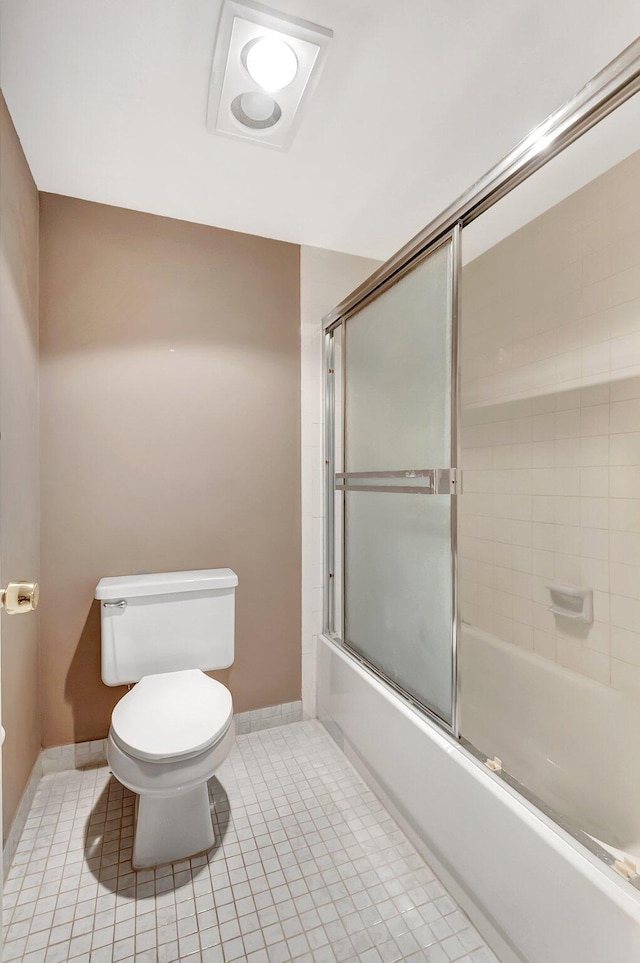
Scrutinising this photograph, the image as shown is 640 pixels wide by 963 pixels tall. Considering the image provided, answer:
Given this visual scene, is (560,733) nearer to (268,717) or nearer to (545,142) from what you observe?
(268,717)

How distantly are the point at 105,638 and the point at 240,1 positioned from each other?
185cm

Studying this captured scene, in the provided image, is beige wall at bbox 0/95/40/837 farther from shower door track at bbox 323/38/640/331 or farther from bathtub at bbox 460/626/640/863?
bathtub at bbox 460/626/640/863

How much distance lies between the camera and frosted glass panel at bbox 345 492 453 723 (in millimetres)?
1456

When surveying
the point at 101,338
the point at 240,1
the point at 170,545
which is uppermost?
the point at 240,1

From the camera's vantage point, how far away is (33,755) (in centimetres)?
169

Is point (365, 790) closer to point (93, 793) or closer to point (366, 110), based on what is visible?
point (93, 793)

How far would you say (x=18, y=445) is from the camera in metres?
1.54

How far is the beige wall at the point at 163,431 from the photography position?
1.82 m

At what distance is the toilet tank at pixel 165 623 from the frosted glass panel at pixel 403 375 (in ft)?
2.64

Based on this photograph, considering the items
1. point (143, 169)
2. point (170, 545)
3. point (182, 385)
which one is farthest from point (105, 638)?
point (143, 169)

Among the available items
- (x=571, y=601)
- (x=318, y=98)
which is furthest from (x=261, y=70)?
(x=571, y=601)

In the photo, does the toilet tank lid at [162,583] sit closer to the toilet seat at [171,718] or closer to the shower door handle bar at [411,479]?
the toilet seat at [171,718]

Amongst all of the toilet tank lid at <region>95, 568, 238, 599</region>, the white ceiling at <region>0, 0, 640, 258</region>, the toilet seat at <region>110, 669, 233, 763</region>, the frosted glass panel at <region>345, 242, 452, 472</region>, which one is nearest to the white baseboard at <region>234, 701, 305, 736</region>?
the toilet seat at <region>110, 669, 233, 763</region>

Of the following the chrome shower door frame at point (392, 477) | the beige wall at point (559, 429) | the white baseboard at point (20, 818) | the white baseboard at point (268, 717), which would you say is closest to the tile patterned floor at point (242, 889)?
the white baseboard at point (20, 818)
